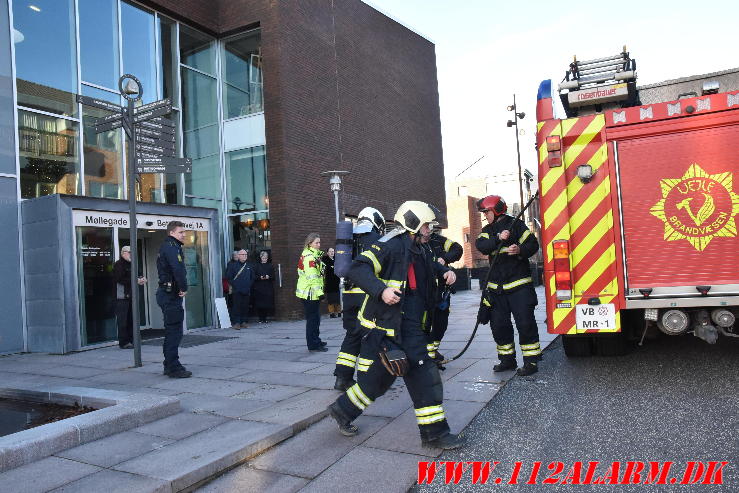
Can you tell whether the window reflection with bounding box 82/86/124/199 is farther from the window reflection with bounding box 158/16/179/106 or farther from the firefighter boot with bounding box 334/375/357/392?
the firefighter boot with bounding box 334/375/357/392

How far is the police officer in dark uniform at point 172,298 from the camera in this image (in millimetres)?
6379

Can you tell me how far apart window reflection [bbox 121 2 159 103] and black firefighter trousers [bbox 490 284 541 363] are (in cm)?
987

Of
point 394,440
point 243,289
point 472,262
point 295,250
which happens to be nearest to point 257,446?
point 394,440

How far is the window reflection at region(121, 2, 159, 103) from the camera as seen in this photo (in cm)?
1181

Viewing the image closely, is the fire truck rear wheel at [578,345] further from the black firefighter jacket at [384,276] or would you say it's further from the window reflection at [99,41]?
the window reflection at [99,41]

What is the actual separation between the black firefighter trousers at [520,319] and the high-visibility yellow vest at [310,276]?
2.66 m

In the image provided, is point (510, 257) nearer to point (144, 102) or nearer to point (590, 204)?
point (590, 204)

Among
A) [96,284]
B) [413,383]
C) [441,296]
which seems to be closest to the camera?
[413,383]

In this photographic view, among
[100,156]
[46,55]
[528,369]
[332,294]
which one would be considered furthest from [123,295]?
[528,369]

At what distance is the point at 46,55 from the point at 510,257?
31.4 feet

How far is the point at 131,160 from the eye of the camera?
7.27 metres

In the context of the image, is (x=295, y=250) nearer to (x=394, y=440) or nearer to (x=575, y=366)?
(x=575, y=366)

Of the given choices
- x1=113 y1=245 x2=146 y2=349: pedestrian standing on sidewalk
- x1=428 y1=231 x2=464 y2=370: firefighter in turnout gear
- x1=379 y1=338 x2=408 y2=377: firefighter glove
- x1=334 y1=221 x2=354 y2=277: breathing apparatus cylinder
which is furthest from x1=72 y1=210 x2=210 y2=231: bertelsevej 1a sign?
x1=379 y1=338 x2=408 y2=377: firefighter glove

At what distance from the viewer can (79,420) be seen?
4.11 meters
